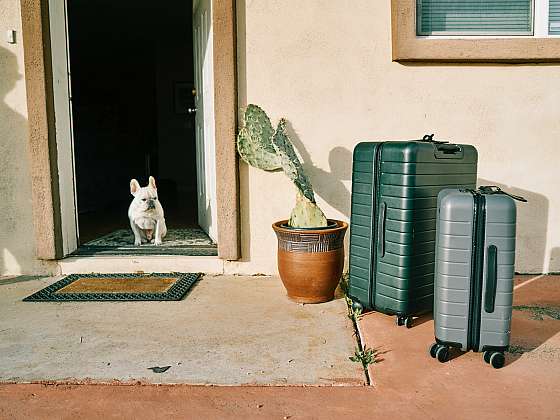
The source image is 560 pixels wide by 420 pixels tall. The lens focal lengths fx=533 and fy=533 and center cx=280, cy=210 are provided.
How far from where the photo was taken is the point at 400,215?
254 centimetres

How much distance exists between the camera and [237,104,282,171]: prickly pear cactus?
3.22 m

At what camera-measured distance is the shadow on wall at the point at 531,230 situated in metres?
3.68

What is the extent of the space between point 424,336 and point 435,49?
193cm

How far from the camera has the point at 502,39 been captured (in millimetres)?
3516

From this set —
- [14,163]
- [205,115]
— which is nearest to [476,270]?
[205,115]

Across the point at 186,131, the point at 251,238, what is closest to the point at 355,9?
the point at 251,238

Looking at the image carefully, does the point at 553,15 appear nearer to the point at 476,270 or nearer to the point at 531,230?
the point at 531,230

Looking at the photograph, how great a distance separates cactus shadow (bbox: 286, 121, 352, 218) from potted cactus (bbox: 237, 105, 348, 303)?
42 cm

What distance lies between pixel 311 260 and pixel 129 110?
6.89 metres

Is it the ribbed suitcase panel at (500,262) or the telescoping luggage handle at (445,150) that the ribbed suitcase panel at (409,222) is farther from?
the ribbed suitcase panel at (500,262)

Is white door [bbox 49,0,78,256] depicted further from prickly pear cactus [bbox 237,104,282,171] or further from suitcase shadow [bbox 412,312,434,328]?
suitcase shadow [bbox 412,312,434,328]

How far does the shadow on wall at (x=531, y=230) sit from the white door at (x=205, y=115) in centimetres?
195

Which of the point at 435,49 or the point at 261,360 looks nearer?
the point at 261,360

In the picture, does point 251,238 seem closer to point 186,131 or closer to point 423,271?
point 423,271
